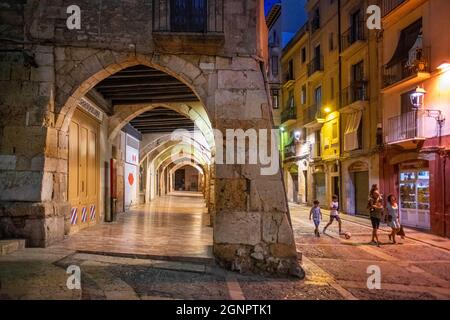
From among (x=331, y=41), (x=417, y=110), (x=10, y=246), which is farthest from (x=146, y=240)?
(x=331, y=41)

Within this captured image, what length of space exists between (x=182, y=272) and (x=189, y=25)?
431cm

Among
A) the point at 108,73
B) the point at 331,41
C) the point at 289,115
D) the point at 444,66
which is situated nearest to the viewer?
the point at 108,73

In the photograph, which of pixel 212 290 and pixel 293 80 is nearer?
pixel 212 290

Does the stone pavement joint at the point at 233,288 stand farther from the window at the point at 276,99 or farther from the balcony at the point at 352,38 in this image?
the window at the point at 276,99

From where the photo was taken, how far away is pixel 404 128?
15.0 meters

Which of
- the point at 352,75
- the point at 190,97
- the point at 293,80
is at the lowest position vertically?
the point at 190,97

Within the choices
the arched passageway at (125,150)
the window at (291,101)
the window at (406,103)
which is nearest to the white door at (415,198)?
the window at (406,103)

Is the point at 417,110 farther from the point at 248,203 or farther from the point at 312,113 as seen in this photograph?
the point at 312,113

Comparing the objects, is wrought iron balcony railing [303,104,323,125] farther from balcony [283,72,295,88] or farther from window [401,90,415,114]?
window [401,90,415,114]

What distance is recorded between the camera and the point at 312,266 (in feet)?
25.1

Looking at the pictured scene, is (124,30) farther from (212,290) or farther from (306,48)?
(306,48)

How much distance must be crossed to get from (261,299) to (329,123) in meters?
18.9

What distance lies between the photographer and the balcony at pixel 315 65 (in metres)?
24.1

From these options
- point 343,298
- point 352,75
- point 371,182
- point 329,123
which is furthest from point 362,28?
point 343,298
